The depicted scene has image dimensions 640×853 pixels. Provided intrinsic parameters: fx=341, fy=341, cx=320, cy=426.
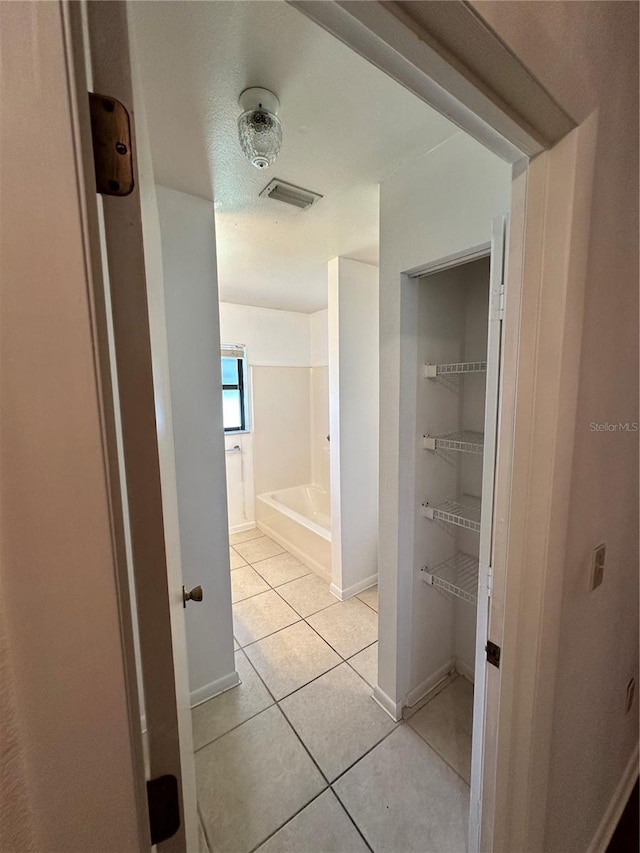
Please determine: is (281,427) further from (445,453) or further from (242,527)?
(445,453)

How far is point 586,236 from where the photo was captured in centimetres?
72

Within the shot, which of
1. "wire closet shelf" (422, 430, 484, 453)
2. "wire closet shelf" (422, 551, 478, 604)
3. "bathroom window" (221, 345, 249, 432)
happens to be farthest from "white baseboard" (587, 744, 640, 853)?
"bathroom window" (221, 345, 249, 432)

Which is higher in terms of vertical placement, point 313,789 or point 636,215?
point 636,215

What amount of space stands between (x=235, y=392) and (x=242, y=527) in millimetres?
1565

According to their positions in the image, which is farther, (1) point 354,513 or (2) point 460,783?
(1) point 354,513

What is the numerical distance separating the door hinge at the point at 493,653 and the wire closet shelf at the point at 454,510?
2.15ft

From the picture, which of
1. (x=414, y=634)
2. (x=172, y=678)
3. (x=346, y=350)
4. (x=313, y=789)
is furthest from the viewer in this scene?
(x=346, y=350)

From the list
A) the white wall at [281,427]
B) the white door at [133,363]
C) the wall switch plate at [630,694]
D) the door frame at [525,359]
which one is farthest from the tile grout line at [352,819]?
the white wall at [281,427]

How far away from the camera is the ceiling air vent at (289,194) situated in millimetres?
1523

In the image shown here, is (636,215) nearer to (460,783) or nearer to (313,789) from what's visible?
(460,783)

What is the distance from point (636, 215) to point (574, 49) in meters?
0.42

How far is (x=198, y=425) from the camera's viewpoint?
1743 mm

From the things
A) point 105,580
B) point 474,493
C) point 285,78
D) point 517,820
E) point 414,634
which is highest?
point 285,78

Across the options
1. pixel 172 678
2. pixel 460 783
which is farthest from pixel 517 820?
pixel 172 678
